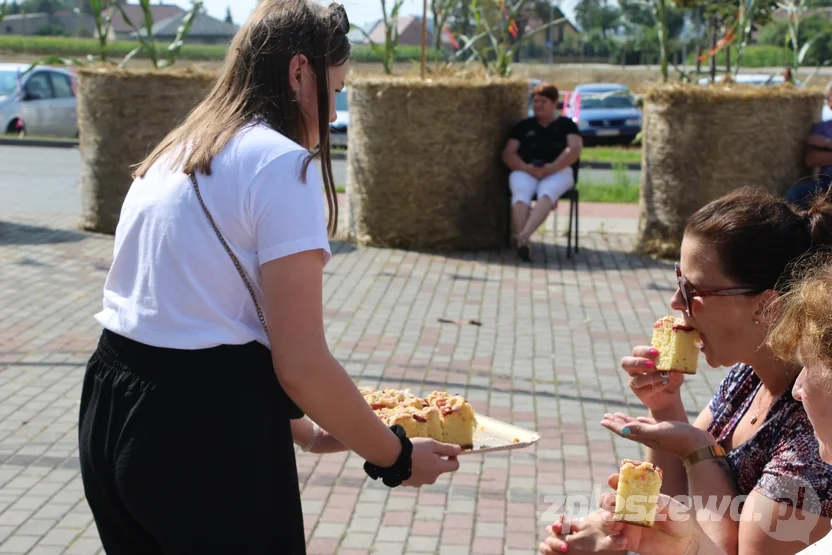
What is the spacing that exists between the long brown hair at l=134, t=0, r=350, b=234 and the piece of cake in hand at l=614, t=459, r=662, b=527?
93cm

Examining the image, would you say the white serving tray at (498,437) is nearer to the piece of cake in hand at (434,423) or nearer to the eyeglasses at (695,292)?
the piece of cake in hand at (434,423)

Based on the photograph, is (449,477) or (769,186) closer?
(449,477)

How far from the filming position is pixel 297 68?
7.30 feet

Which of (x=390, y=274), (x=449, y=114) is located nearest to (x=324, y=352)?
(x=390, y=274)

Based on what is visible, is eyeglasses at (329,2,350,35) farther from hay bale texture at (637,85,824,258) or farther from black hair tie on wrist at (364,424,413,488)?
hay bale texture at (637,85,824,258)

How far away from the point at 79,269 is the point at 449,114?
365 centimetres

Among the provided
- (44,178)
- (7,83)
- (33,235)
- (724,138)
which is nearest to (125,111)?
(33,235)

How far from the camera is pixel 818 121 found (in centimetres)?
1002

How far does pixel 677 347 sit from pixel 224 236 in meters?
1.22

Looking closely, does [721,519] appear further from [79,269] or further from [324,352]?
[79,269]

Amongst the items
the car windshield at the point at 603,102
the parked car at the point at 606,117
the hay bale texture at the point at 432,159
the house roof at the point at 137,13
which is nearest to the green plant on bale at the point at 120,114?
the house roof at the point at 137,13

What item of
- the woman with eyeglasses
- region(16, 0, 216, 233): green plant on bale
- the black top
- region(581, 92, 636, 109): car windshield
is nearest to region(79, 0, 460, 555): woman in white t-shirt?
the woman with eyeglasses

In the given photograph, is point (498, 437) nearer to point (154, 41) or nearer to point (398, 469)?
point (398, 469)

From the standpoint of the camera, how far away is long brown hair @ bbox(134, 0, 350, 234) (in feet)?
7.26
